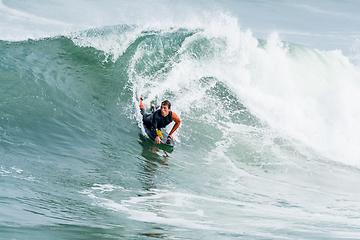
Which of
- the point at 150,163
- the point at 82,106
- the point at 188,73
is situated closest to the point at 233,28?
the point at 188,73

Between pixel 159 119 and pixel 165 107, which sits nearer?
pixel 165 107

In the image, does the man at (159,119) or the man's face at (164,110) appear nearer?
the man's face at (164,110)

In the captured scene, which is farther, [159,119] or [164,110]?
[159,119]

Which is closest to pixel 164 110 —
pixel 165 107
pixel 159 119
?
pixel 165 107

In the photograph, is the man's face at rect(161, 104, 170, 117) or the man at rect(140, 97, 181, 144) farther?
the man at rect(140, 97, 181, 144)

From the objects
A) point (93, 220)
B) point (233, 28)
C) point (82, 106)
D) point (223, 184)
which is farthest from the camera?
point (233, 28)

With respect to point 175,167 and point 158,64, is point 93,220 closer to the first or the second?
point 175,167

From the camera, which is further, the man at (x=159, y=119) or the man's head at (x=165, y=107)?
the man at (x=159, y=119)

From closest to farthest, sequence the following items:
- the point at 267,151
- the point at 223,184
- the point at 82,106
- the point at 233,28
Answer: the point at 223,184 < the point at 82,106 < the point at 267,151 < the point at 233,28

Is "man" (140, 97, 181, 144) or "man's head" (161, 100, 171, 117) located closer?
"man's head" (161, 100, 171, 117)

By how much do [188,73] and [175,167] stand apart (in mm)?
5410

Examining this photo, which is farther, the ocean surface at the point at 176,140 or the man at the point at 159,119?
the man at the point at 159,119

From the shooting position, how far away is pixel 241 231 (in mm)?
3441

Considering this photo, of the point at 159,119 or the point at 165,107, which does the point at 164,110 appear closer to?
the point at 165,107
